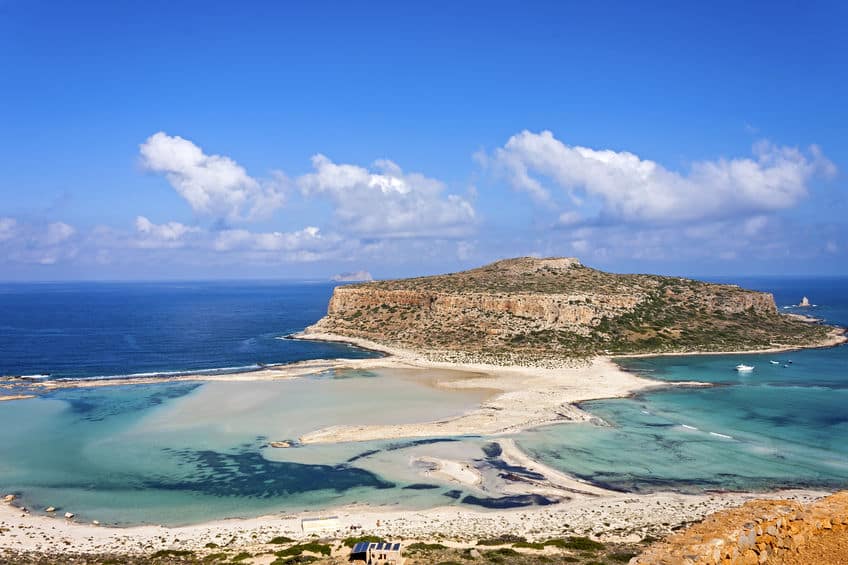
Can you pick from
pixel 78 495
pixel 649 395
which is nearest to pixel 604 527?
pixel 78 495

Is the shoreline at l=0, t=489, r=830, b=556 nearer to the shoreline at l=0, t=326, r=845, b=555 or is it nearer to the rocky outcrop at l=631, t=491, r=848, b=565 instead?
the shoreline at l=0, t=326, r=845, b=555

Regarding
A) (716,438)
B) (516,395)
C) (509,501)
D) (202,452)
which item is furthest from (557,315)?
(202,452)

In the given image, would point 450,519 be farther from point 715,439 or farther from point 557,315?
point 557,315

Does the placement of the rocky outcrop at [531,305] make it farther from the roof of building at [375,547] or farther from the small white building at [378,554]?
the small white building at [378,554]

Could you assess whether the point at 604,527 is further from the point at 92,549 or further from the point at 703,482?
the point at 92,549

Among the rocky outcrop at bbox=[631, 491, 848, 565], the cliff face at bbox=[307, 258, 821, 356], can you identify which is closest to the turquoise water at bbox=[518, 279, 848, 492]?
the rocky outcrop at bbox=[631, 491, 848, 565]

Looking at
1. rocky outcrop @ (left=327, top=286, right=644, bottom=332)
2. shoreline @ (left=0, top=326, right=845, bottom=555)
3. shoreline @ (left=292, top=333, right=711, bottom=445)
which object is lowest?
shoreline @ (left=0, top=326, right=845, bottom=555)
